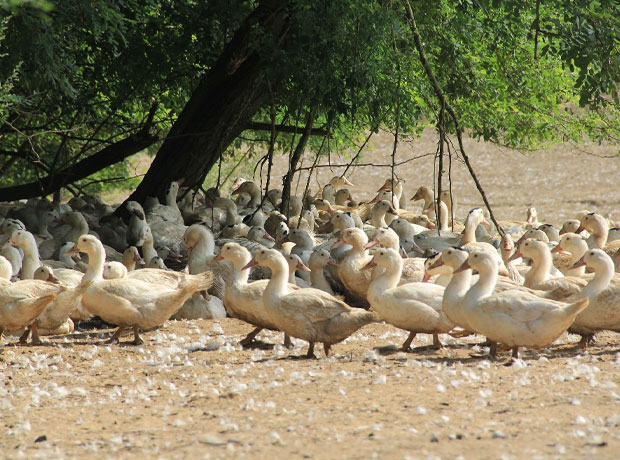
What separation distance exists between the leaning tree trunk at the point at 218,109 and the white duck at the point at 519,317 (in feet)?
19.0

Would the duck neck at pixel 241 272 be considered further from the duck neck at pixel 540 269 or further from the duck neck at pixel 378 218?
the duck neck at pixel 378 218

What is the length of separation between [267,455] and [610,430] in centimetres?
203

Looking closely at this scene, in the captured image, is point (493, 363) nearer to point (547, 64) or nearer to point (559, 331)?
point (559, 331)

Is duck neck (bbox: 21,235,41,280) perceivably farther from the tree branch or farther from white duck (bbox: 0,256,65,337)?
the tree branch

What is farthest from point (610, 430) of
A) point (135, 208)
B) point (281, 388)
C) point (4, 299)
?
point (135, 208)

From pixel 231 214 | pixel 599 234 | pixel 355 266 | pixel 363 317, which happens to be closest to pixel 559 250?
pixel 599 234

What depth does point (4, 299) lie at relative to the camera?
28.5 feet

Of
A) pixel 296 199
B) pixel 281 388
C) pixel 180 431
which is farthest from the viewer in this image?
pixel 296 199

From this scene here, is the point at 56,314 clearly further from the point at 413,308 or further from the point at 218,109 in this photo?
the point at 218,109

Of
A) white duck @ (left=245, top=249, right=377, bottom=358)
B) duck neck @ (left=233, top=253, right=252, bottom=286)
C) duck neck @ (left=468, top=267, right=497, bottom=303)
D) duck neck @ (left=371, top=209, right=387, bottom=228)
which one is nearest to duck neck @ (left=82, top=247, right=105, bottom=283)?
duck neck @ (left=233, top=253, right=252, bottom=286)

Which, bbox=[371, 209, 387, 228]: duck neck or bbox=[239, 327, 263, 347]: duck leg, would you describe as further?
bbox=[371, 209, 387, 228]: duck neck

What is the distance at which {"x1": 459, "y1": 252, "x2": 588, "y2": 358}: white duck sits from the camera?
7.68m

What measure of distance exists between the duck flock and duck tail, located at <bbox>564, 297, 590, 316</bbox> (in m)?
0.01

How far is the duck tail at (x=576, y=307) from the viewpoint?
7.54 metres
